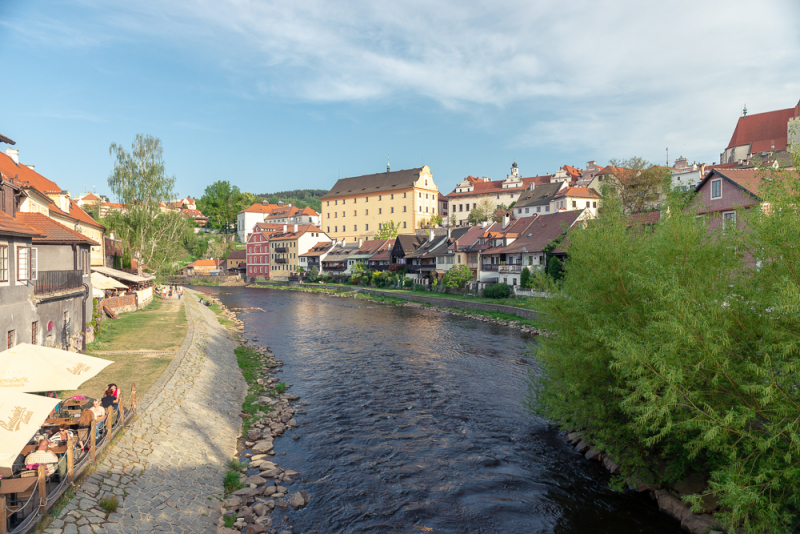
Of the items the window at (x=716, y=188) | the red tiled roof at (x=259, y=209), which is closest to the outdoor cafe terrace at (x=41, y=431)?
the window at (x=716, y=188)

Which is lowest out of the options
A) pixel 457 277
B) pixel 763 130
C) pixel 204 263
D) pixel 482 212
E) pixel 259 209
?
pixel 457 277

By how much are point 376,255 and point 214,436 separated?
60.4 m

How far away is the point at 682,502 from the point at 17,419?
510 inches

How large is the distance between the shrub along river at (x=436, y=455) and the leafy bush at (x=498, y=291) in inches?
736

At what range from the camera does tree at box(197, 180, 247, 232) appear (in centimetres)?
12669

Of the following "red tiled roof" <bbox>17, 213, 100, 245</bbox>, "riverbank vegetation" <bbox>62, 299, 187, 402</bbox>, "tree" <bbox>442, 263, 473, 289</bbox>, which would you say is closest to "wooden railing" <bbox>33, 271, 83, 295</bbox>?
"red tiled roof" <bbox>17, 213, 100, 245</bbox>

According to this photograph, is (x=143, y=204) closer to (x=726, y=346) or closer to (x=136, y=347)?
(x=136, y=347)

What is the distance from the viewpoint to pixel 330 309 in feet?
Result: 151

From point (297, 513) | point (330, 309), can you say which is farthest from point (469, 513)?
point (330, 309)

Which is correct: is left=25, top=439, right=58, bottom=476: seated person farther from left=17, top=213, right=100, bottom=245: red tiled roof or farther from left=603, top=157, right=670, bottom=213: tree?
left=603, top=157, right=670, bottom=213: tree

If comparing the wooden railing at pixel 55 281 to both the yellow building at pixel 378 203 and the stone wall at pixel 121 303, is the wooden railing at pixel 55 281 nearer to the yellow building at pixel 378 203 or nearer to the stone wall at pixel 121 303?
the stone wall at pixel 121 303

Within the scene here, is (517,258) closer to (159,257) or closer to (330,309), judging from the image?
(330,309)

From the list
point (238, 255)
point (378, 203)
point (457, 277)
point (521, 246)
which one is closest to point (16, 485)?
point (521, 246)

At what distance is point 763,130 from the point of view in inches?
2798
